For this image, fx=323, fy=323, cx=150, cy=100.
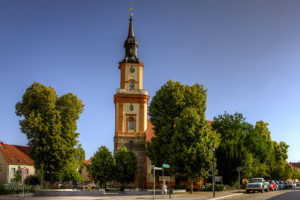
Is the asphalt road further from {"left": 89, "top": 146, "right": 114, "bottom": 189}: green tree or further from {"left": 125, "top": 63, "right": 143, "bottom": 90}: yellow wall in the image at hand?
{"left": 125, "top": 63, "right": 143, "bottom": 90}: yellow wall

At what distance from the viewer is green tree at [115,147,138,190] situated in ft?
151

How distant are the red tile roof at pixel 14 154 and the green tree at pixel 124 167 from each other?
1081 inches

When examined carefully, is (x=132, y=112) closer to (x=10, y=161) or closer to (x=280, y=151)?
(x=10, y=161)

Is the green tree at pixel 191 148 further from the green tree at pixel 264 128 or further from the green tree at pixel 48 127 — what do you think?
the green tree at pixel 264 128

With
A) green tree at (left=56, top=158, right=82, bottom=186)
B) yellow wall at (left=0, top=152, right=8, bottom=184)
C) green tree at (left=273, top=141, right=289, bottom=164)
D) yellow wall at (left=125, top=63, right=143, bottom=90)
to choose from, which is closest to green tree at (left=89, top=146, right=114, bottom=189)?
A: green tree at (left=56, top=158, right=82, bottom=186)

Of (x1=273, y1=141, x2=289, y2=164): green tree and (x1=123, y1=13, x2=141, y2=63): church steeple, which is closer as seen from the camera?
(x1=123, y1=13, x2=141, y2=63): church steeple

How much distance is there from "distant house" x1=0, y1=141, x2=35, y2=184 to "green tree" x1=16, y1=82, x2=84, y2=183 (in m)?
20.4

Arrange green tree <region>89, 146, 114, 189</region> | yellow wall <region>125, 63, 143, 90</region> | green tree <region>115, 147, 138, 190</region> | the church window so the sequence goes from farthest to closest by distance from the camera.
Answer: yellow wall <region>125, 63, 143, 90</region>
the church window
green tree <region>115, 147, 138, 190</region>
green tree <region>89, 146, 114, 189</region>

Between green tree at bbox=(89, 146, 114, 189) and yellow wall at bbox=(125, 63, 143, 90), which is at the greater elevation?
yellow wall at bbox=(125, 63, 143, 90)

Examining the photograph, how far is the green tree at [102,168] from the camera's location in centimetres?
4544

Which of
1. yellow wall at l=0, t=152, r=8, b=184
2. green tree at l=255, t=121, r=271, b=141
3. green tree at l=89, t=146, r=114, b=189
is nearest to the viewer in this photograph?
green tree at l=89, t=146, r=114, b=189

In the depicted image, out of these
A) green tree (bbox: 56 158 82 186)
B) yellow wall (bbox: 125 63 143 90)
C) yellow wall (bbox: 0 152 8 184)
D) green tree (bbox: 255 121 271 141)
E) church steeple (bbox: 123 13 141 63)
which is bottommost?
yellow wall (bbox: 0 152 8 184)

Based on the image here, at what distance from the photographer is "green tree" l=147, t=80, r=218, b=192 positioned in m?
37.1

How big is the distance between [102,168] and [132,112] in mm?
10425
